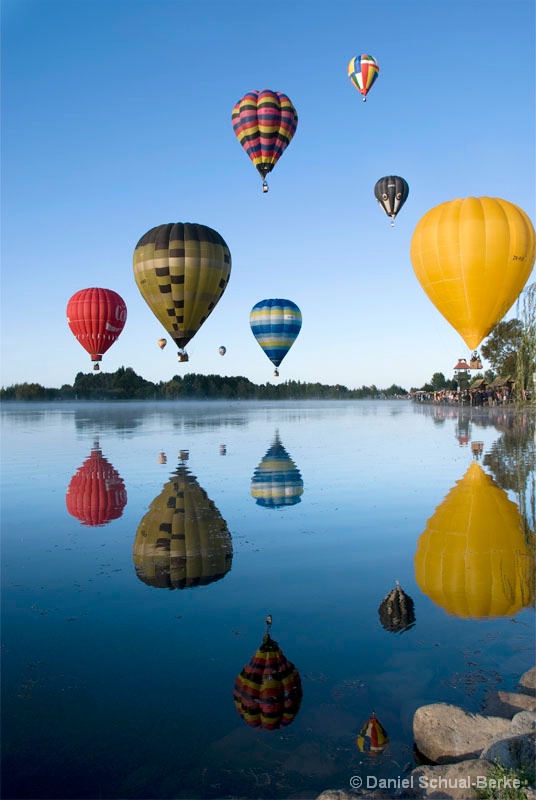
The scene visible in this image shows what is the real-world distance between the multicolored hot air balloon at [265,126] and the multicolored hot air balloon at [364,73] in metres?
3.60

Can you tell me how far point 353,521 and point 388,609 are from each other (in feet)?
15.5

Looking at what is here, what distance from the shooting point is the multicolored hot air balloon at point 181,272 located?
1096 inches

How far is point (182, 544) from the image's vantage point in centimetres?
1095

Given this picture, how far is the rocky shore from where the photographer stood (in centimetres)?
424

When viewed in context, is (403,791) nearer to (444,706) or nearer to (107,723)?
(444,706)

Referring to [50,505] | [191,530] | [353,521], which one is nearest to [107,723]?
[191,530]

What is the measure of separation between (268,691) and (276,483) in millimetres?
10955

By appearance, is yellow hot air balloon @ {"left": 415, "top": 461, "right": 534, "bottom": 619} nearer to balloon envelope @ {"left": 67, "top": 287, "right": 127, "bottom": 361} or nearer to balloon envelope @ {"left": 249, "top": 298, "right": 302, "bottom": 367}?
balloon envelope @ {"left": 67, "top": 287, "right": 127, "bottom": 361}

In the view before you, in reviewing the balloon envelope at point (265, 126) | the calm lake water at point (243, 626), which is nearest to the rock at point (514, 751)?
the calm lake water at point (243, 626)

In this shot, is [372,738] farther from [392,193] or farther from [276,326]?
[276,326]

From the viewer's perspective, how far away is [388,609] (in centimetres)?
794

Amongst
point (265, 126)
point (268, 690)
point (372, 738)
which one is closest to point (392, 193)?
point (265, 126)

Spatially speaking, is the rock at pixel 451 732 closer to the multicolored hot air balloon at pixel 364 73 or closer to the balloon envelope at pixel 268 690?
the balloon envelope at pixel 268 690

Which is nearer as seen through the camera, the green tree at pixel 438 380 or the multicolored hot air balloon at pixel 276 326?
the multicolored hot air balloon at pixel 276 326
